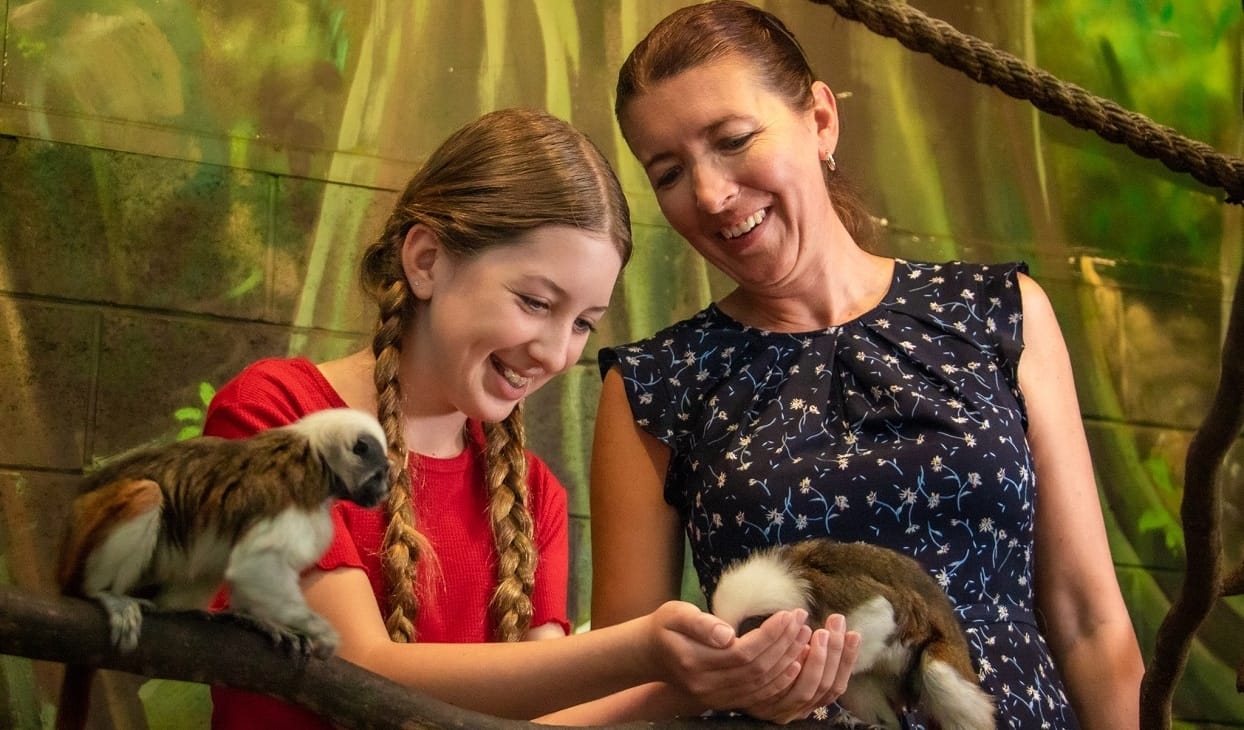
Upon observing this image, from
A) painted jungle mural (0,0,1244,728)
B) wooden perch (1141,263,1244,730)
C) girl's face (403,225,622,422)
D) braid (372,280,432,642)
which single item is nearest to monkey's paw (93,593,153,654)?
braid (372,280,432,642)

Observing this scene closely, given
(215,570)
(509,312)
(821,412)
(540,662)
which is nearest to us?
(215,570)

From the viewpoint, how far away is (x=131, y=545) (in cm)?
124

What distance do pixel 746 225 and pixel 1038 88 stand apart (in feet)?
1.72

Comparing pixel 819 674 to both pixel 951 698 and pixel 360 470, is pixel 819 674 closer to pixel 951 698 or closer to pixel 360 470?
pixel 951 698

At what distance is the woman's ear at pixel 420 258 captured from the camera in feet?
5.80

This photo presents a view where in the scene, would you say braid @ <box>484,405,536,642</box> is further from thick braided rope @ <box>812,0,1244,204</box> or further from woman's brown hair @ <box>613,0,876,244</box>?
thick braided rope @ <box>812,0,1244,204</box>

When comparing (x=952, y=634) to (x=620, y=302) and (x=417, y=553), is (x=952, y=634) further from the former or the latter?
(x=620, y=302)

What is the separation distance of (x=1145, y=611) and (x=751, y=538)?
1.87 m

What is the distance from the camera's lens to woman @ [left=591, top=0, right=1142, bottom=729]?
1803 millimetres

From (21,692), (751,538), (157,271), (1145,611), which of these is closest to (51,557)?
(21,692)

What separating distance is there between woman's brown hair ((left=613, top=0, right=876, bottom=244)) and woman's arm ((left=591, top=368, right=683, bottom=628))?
46cm

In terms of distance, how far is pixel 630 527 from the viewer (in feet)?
6.46

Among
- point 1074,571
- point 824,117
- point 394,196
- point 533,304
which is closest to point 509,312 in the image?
point 533,304

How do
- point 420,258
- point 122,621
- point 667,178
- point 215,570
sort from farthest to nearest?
point 667,178, point 420,258, point 215,570, point 122,621
